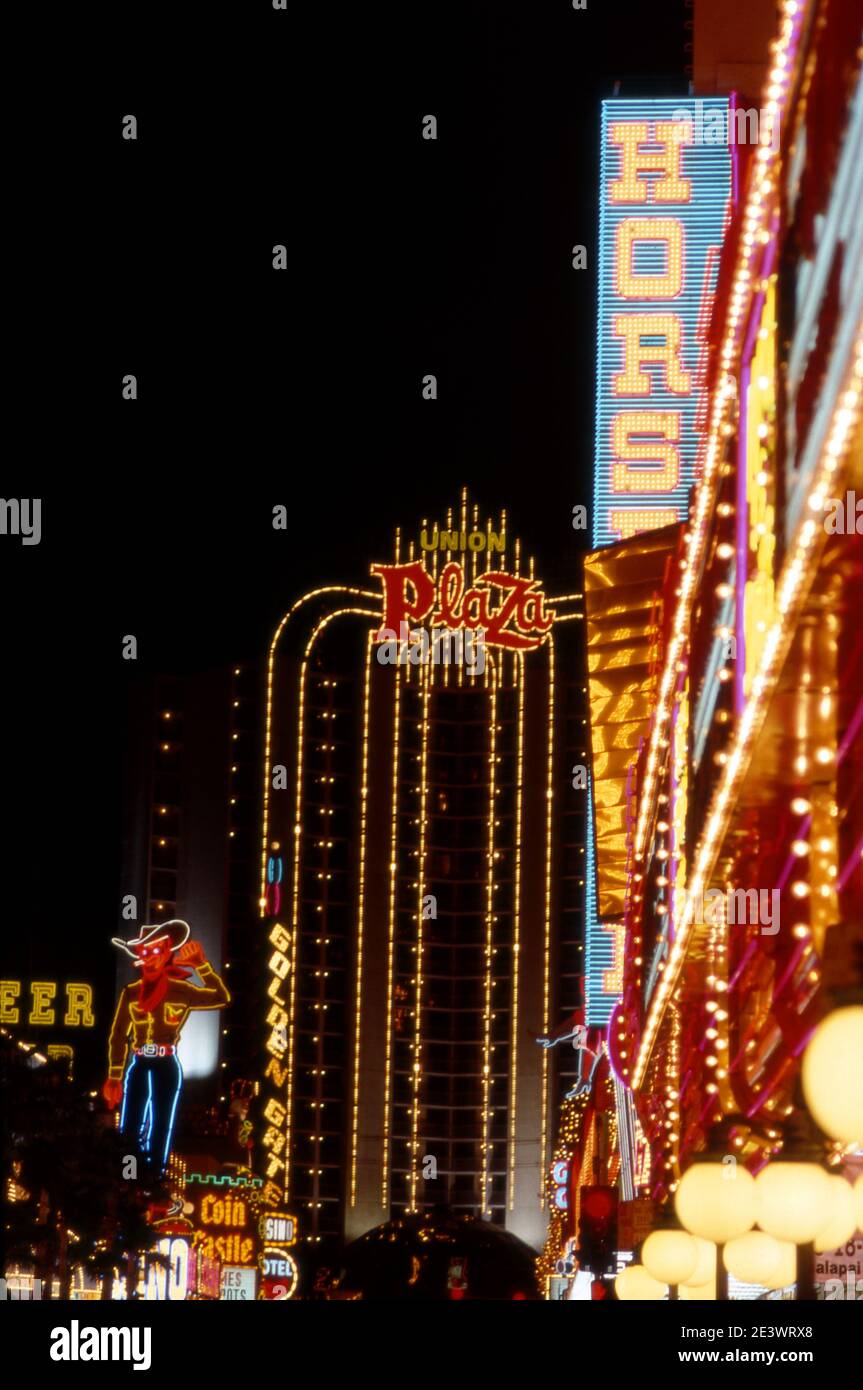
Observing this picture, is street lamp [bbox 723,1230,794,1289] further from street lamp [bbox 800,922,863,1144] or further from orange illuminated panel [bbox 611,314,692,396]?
orange illuminated panel [bbox 611,314,692,396]

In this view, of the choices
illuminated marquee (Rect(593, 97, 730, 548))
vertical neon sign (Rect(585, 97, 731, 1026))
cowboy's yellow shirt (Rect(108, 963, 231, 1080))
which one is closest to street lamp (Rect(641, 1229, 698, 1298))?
vertical neon sign (Rect(585, 97, 731, 1026))

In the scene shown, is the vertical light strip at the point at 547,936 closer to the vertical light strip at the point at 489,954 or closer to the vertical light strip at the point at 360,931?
the vertical light strip at the point at 489,954

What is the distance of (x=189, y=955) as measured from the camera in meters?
62.8

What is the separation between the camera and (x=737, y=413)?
1008 cm

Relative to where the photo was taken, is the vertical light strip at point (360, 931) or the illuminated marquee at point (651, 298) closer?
the illuminated marquee at point (651, 298)

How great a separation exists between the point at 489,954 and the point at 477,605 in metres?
14.5

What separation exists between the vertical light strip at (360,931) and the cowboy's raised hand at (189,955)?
28619 mm

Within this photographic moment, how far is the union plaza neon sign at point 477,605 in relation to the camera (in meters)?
91.6

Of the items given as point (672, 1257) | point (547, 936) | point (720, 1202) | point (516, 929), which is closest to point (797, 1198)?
point (720, 1202)

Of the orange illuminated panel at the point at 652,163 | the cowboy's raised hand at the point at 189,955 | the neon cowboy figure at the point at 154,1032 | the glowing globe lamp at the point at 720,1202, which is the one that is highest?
the orange illuminated panel at the point at 652,163

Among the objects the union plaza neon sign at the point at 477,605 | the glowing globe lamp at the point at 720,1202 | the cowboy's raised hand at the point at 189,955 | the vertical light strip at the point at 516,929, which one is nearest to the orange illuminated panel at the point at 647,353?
the glowing globe lamp at the point at 720,1202

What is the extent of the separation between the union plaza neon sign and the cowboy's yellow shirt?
96.2ft
